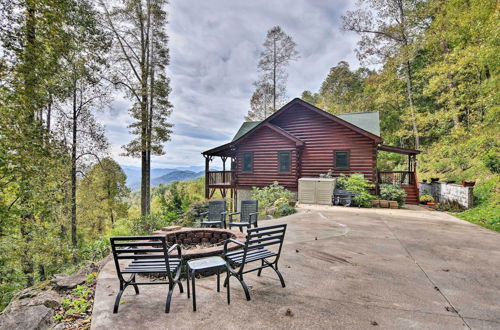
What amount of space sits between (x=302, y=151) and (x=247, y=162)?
141 inches

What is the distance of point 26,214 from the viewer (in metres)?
6.43

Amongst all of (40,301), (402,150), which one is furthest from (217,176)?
(40,301)

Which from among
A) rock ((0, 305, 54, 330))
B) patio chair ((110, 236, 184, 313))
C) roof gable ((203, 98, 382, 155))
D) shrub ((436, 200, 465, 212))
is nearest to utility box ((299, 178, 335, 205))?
roof gable ((203, 98, 382, 155))

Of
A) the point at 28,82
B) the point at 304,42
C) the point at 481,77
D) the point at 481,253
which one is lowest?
the point at 481,253

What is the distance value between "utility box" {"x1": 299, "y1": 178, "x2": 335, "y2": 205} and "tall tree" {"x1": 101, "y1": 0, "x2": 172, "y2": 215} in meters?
8.55

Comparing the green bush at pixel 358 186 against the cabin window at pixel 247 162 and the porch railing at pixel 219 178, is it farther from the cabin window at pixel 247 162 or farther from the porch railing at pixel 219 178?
the porch railing at pixel 219 178

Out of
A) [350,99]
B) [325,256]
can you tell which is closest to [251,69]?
[350,99]

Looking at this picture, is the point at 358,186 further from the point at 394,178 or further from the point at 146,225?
the point at 146,225

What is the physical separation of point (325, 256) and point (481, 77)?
18.0 m

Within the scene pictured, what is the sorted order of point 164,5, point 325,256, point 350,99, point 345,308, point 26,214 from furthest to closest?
point 350,99, point 164,5, point 26,214, point 325,256, point 345,308

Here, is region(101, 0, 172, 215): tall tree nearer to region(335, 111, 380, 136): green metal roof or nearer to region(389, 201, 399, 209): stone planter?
region(335, 111, 380, 136): green metal roof

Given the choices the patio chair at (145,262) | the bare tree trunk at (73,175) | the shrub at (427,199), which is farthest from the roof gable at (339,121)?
the patio chair at (145,262)

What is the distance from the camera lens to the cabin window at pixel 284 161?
1374 cm

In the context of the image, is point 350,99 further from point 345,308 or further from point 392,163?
point 345,308
